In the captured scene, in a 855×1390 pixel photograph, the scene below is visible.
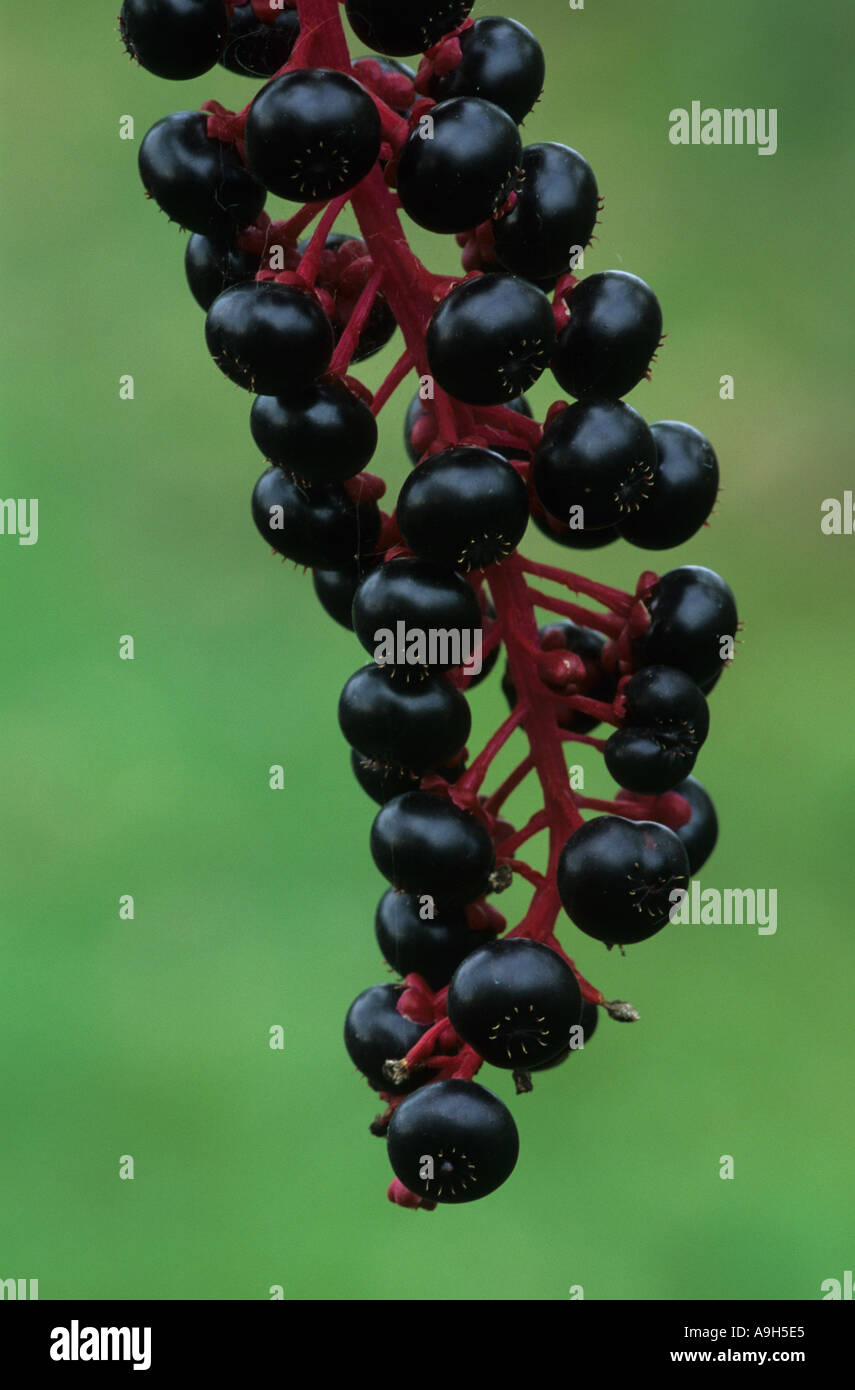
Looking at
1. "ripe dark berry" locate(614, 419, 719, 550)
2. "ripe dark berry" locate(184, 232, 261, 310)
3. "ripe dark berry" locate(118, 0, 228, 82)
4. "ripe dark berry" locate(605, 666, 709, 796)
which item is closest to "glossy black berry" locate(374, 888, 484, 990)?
"ripe dark berry" locate(605, 666, 709, 796)

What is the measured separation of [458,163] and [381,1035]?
0.46 metres

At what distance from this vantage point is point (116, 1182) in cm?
206

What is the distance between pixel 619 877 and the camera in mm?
820

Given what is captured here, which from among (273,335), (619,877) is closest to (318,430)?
(273,335)

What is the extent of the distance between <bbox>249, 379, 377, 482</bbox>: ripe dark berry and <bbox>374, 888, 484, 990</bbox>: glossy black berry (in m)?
0.25

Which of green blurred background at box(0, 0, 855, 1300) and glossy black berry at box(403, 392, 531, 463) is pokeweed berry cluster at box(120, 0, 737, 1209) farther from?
green blurred background at box(0, 0, 855, 1300)

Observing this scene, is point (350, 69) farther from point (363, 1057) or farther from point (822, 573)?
point (822, 573)

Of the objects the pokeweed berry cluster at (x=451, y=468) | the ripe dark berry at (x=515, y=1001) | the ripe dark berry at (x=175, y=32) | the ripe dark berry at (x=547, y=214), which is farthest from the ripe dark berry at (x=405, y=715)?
the ripe dark berry at (x=175, y=32)

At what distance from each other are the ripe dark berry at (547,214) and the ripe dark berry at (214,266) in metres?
0.14

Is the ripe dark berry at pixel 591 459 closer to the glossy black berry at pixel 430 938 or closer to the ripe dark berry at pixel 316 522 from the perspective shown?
the ripe dark berry at pixel 316 522

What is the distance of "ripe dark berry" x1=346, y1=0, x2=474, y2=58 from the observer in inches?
30.1

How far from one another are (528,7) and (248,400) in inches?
33.7

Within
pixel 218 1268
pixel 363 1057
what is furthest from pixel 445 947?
pixel 218 1268

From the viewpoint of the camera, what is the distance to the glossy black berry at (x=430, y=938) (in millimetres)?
907
